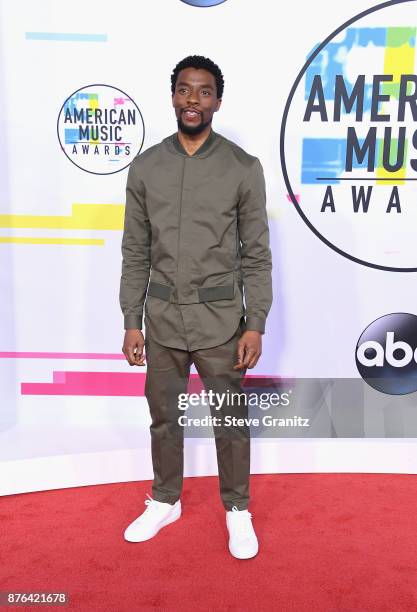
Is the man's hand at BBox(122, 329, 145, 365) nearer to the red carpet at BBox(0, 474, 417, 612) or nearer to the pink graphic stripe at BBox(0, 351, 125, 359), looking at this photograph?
the red carpet at BBox(0, 474, 417, 612)

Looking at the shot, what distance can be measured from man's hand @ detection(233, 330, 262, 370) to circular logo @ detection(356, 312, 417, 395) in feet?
3.35

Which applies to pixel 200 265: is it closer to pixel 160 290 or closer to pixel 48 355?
pixel 160 290

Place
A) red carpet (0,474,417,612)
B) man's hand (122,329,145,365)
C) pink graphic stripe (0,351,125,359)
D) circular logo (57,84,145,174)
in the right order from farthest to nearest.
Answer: pink graphic stripe (0,351,125,359), circular logo (57,84,145,174), man's hand (122,329,145,365), red carpet (0,474,417,612)

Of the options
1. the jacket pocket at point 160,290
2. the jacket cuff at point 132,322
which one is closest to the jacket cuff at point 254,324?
the jacket pocket at point 160,290

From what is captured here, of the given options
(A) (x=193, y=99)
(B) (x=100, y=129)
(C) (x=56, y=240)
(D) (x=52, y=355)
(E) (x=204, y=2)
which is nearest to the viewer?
(A) (x=193, y=99)

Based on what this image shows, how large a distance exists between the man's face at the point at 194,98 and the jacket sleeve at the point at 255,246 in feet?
0.73

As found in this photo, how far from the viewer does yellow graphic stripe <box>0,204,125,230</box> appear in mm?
2799

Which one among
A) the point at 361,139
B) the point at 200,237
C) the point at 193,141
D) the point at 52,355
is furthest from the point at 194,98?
the point at 52,355

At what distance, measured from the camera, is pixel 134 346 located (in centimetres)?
212

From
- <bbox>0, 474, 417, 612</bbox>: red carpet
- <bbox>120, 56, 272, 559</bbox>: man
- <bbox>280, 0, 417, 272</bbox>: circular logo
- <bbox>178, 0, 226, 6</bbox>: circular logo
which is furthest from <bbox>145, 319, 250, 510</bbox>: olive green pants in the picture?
<bbox>178, 0, 226, 6</bbox>: circular logo

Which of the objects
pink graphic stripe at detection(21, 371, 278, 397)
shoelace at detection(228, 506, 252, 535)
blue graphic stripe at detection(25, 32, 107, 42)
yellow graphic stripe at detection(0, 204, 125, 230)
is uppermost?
blue graphic stripe at detection(25, 32, 107, 42)

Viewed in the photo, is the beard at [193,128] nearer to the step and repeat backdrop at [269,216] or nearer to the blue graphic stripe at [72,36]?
the step and repeat backdrop at [269,216]

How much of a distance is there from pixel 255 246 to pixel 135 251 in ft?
1.35

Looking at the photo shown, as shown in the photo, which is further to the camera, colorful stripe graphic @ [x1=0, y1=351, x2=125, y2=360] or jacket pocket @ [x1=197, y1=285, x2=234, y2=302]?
colorful stripe graphic @ [x1=0, y1=351, x2=125, y2=360]
